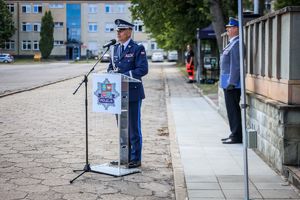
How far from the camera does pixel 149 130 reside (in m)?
12.3

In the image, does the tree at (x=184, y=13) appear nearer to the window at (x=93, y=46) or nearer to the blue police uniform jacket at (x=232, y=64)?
the blue police uniform jacket at (x=232, y=64)

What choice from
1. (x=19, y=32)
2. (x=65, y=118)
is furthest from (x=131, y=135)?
(x=19, y=32)

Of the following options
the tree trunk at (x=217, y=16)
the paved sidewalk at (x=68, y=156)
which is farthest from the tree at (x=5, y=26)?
the paved sidewalk at (x=68, y=156)

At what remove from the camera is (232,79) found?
9617 millimetres

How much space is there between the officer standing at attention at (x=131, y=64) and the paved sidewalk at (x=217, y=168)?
0.93 m

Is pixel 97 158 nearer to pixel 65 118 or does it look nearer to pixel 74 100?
pixel 65 118

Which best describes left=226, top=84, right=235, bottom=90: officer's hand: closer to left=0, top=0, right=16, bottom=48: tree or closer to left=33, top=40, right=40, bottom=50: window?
left=0, top=0, right=16, bottom=48: tree

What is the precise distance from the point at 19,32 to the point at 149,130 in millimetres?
89042

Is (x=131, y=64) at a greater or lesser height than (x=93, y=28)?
lesser

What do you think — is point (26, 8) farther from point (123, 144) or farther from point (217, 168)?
point (217, 168)

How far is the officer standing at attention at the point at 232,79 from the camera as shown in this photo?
958cm

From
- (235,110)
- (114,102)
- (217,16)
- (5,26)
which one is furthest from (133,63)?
(5,26)

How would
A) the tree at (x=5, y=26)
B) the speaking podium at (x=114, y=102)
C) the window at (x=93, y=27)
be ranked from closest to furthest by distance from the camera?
the speaking podium at (x=114, y=102) < the tree at (x=5, y=26) < the window at (x=93, y=27)

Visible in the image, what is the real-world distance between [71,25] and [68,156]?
92092 mm
